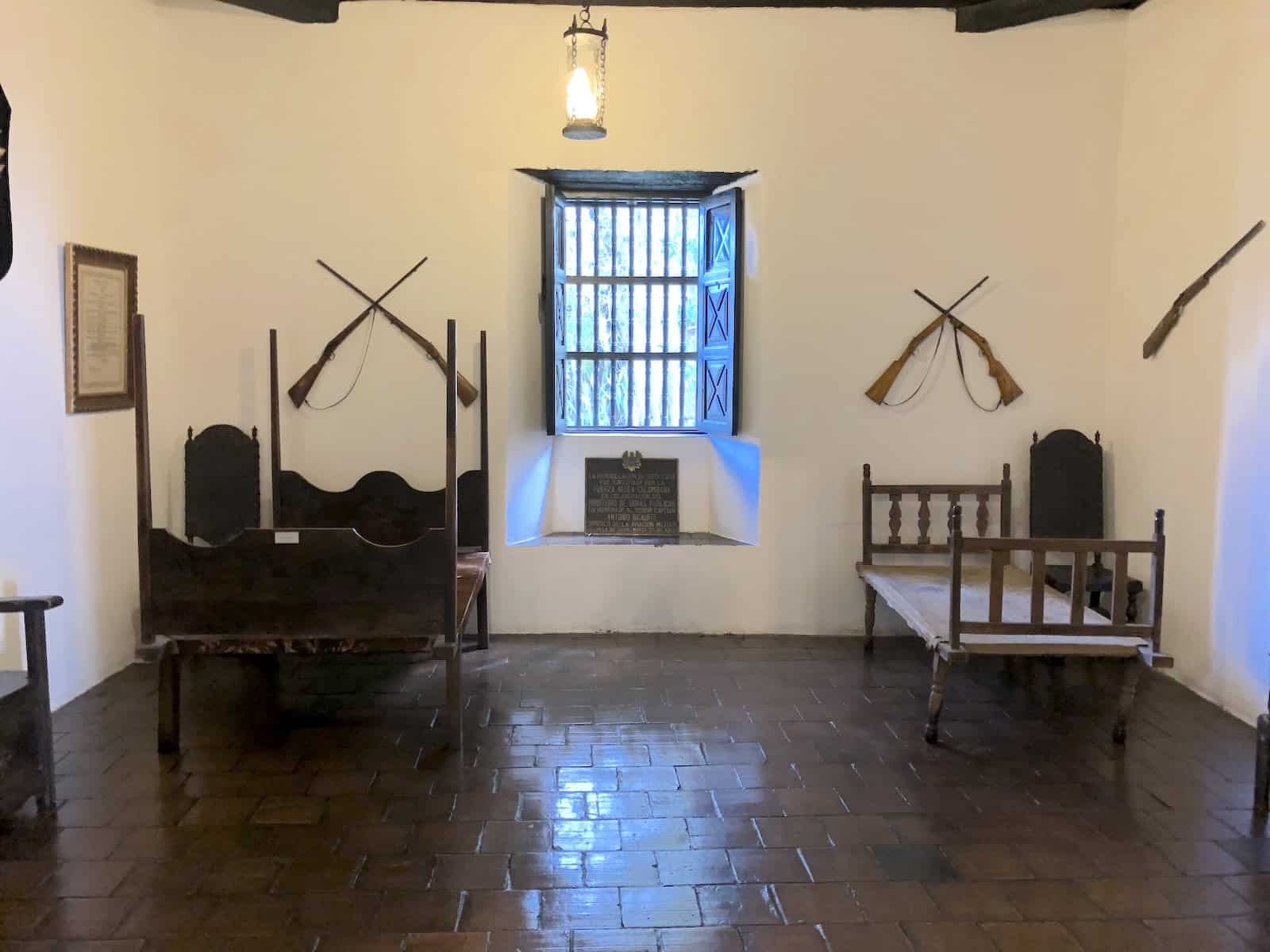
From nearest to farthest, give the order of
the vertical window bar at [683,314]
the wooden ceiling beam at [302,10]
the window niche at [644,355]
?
the wooden ceiling beam at [302,10], the window niche at [644,355], the vertical window bar at [683,314]

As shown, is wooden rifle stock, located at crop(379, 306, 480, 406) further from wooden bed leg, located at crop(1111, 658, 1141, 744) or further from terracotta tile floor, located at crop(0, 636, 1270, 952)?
wooden bed leg, located at crop(1111, 658, 1141, 744)

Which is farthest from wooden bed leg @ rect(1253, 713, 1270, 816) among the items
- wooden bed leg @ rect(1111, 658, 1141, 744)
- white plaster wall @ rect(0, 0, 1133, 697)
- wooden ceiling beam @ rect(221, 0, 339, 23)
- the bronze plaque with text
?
wooden ceiling beam @ rect(221, 0, 339, 23)

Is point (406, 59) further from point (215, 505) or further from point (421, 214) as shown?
point (215, 505)

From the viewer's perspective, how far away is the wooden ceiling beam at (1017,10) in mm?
4809

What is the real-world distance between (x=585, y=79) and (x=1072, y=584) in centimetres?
256

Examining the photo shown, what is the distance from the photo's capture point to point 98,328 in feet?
14.3

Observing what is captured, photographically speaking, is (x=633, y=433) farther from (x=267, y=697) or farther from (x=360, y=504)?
(x=267, y=697)

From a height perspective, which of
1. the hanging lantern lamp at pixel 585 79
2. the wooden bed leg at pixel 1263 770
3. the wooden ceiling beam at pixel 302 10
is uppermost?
the wooden ceiling beam at pixel 302 10

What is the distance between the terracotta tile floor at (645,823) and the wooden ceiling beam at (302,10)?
315 cm

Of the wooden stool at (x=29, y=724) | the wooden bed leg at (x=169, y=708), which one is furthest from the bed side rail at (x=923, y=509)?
the wooden stool at (x=29, y=724)

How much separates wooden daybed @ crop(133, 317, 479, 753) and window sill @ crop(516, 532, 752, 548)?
70.0 inches

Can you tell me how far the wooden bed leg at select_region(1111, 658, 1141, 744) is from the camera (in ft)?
12.4

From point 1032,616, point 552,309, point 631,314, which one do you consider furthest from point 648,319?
point 1032,616

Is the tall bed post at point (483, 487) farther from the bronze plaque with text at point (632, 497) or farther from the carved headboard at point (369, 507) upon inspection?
the bronze plaque with text at point (632, 497)
